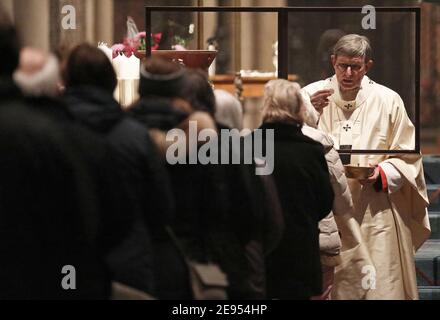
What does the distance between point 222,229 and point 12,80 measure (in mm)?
1301

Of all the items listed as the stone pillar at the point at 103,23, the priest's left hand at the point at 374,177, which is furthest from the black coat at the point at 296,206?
the stone pillar at the point at 103,23

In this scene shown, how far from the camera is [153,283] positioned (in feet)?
22.2

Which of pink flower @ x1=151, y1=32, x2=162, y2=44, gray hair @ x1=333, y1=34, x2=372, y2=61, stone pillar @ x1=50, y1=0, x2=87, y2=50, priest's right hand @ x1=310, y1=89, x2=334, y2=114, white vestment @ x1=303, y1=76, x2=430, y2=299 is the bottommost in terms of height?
white vestment @ x1=303, y1=76, x2=430, y2=299

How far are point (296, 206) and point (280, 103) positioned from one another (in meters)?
0.51

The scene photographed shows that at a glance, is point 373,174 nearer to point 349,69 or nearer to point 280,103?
point 349,69

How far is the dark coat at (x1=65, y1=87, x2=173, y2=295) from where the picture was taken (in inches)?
261

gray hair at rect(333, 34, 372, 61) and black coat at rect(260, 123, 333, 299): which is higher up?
gray hair at rect(333, 34, 372, 61)

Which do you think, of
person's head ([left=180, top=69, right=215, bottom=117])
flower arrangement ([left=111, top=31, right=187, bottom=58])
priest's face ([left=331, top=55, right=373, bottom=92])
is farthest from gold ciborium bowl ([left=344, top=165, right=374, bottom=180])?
person's head ([left=180, top=69, right=215, bottom=117])

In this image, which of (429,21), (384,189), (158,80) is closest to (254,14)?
(384,189)

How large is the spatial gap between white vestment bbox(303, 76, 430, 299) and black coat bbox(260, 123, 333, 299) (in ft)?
4.75

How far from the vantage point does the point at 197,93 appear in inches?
287

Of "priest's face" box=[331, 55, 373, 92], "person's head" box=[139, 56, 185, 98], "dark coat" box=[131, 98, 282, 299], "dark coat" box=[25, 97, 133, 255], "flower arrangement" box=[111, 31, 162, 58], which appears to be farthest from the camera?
"flower arrangement" box=[111, 31, 162, 58]

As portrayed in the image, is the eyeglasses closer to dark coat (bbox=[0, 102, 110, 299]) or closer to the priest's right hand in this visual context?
the priest's right hand
